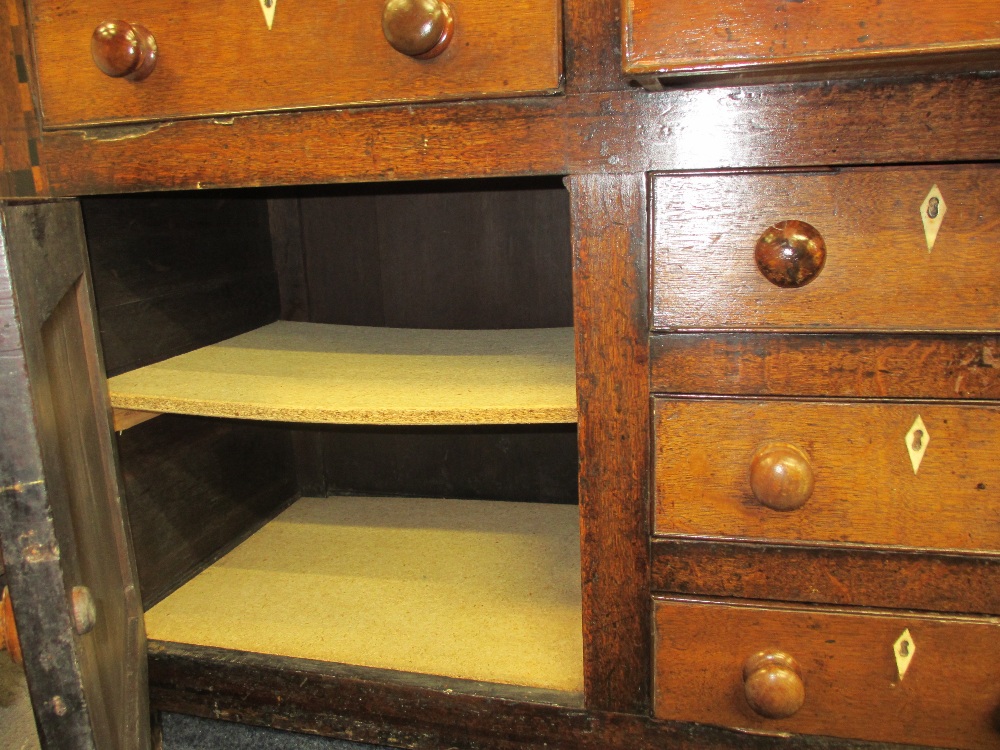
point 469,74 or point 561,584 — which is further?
point 561,584

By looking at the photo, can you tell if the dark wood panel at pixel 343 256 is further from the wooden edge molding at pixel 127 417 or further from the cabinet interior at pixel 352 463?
the wooden edge molding at pixel 127 417

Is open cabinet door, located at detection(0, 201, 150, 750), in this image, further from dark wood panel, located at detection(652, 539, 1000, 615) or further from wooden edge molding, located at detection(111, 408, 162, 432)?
dark wood panel, located at detection(652, 539, 1000, 615)

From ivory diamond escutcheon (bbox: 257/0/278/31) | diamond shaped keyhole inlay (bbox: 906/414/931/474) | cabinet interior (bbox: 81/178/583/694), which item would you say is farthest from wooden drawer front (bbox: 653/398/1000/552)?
ivory diamond escutcheon (bbox: 257/0/278/31)

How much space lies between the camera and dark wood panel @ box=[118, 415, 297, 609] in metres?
1.10

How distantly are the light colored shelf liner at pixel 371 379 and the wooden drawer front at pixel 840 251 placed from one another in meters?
0.20

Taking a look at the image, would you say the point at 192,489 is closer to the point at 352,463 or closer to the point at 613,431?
the point at 352,463

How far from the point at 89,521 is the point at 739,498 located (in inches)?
28.3

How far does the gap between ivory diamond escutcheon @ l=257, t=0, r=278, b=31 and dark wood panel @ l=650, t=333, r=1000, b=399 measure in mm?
508

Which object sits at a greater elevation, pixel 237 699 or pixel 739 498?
pixel 739 498

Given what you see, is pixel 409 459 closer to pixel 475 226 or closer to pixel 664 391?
pixel 475 226

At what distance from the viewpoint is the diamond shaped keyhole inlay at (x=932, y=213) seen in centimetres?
68

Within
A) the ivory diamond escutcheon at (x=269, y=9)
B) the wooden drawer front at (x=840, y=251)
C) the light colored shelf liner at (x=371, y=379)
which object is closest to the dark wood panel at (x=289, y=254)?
the light colored shelf liner at (x=371, y=379)

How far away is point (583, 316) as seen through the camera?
2.52 feet

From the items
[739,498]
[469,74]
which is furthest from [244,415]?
[739,498]
